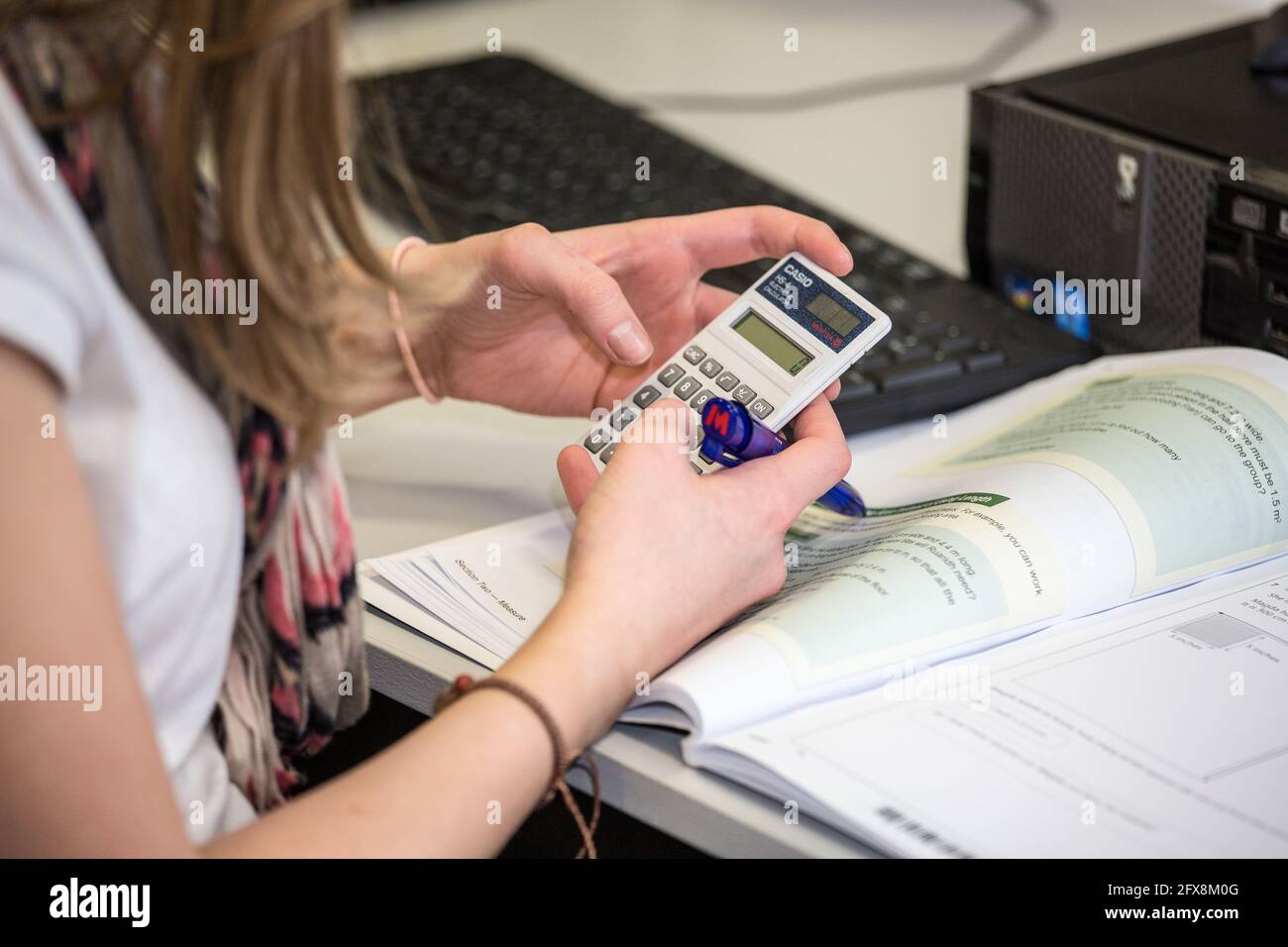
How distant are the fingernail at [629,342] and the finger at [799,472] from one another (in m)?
0.09

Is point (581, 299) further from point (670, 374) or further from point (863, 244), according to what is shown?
point (863, 244)

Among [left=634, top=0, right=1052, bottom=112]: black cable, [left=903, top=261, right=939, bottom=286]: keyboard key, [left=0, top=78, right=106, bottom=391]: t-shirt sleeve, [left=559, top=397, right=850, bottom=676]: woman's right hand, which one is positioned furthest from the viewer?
[left=634, top=0, right=1052, bottom=112]: black cable

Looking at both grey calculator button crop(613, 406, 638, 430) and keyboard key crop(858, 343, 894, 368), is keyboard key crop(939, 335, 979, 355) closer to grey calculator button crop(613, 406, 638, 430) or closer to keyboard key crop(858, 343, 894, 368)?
keyboard key crop(858, 343, 894, 368)

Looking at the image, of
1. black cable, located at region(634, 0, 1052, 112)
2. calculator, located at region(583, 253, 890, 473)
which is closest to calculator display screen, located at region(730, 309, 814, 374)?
calculator, located at region(583, 253, 890, 473)

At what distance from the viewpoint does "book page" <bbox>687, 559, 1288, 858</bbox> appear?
446mm

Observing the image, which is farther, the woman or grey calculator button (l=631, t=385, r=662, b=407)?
grey calculator button (l=631, t=385, r=662, b=407)

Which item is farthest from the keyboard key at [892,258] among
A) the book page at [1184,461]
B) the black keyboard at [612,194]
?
the book page at [1184,461]

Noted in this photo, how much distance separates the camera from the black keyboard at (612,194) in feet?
2.42

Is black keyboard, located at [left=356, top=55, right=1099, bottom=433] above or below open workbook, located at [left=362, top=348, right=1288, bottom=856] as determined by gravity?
above

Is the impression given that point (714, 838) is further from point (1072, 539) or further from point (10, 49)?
point (10, 49)

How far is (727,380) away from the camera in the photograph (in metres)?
0.62

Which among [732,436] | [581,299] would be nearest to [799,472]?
[732,436]
